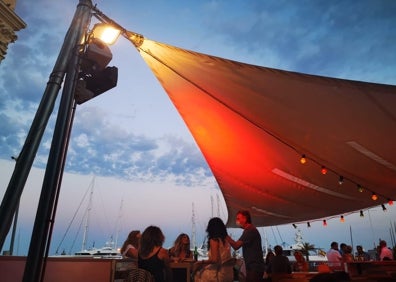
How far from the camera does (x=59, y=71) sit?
7.12 feet

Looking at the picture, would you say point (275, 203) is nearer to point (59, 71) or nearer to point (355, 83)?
point (355, 83)

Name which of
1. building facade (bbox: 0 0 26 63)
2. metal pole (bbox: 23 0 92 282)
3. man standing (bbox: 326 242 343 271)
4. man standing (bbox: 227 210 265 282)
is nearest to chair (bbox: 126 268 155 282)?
man standing (bbox: 227 210 265 282)

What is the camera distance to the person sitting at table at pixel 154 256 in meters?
2.88

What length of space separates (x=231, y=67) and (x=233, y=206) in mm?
7973

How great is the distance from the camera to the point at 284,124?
416cm

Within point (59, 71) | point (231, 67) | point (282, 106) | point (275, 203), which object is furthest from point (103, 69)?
point (275, 203)

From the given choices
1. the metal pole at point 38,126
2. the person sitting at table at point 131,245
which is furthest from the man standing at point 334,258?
the metal pole at point 38,126

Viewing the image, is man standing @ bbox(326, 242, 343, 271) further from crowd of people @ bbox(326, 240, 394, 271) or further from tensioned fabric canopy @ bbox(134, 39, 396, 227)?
tensioned fabric canopy @ bbox(134, 39, 396, 227)

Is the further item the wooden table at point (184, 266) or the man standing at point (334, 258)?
the man standing at point (334, 258)

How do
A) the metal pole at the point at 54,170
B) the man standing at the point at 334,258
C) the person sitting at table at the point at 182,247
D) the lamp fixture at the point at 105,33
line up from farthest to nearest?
the man standing at the point at 334,258, the person sitting at table at the point at 182,247, the lamp fixture at the point at 105,33, the metal pole at the point at 54,170

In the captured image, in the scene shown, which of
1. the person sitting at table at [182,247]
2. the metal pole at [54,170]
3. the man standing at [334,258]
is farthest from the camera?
the man standing at [334,258]

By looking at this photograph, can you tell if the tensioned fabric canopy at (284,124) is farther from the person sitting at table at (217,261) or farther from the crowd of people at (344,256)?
the person sitting at table at (217,261)

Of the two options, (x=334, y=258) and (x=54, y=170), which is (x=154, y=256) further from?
(x=334, y=258)

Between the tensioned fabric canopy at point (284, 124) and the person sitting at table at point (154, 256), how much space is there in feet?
6.68
